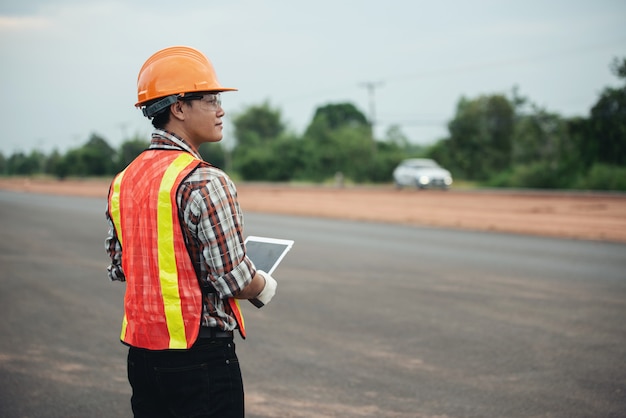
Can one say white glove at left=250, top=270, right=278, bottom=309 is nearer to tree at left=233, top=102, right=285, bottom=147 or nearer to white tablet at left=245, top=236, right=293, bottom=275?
white tablet at left=245, top=236, right=293, bottom=275

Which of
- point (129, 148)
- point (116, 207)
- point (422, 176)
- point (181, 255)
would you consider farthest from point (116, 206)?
point (129, 148)

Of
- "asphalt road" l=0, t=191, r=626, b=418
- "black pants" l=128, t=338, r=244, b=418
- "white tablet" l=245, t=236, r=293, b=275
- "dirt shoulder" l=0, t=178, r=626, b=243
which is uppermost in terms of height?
"white tablet" l=245, t=236, r=293, b=275

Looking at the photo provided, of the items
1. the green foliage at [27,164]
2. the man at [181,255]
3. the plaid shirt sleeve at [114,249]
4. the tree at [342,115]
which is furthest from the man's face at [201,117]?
the green foliage at [27,164]

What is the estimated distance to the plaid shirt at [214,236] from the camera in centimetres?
208

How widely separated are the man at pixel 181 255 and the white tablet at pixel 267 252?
0.63 feet

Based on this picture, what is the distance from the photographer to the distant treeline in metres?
34.9

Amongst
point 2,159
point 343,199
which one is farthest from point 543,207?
point 2,159

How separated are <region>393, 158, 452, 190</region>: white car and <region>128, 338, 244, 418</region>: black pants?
107 ft

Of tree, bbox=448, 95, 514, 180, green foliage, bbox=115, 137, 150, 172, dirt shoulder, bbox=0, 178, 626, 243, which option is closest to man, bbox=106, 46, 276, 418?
dirt shoulder, bbox=0, 178, 626, 243

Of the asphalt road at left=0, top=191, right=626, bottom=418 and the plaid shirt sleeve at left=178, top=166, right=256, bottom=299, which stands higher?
the plaid shirt sleeve at left=178, top=166, right=256, bottom=299

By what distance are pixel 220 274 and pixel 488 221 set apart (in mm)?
17331

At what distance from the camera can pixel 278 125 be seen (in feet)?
303

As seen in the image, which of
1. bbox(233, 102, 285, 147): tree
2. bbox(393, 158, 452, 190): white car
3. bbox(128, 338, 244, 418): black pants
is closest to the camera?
bbox(128, 338, 244, 418): black pants

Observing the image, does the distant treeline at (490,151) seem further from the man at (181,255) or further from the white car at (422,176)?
the man at (181,255)
